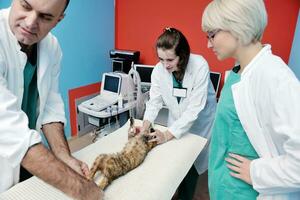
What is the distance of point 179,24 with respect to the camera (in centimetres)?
294

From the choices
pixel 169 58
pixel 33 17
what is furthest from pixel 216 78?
pixel 33 17

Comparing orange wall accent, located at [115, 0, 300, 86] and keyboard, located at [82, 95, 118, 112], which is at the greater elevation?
orange wall accent, located at [115, 0, 300, 86]

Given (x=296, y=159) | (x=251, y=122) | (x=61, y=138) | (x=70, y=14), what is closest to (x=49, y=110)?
(x=61, y=138)

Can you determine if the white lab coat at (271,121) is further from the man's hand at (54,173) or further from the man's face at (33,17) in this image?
the man's face at (33,17)

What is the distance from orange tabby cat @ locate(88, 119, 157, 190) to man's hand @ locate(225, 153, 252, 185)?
522mm

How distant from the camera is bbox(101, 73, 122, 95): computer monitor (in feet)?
8.61

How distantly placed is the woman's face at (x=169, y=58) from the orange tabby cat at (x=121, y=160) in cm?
54

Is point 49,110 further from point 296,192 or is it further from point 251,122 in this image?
point 296,192

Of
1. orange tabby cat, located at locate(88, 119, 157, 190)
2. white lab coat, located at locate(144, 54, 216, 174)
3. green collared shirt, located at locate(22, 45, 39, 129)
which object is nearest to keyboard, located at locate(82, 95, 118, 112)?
white lab coat, located at locate(144, 54, 216, 174)

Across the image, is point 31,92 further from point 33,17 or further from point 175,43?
point 175,43

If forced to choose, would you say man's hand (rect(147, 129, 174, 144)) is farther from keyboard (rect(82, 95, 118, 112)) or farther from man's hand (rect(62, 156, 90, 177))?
keyboard (rect(82, 95, 118, 112))

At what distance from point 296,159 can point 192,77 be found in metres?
1.08

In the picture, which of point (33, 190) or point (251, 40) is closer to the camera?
point (251, 40)

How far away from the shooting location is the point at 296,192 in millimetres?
867
